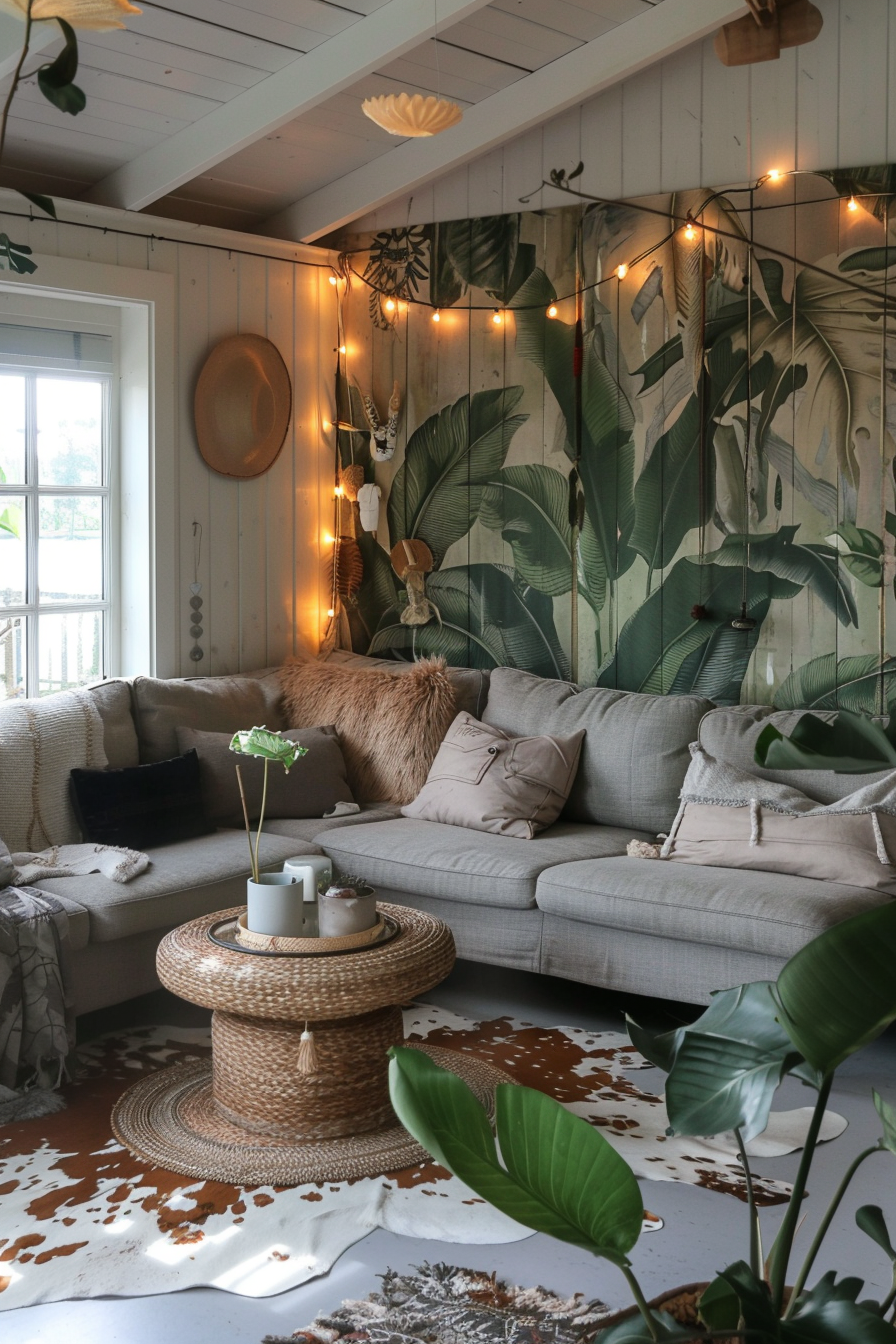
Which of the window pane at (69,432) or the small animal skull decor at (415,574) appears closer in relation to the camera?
the window pane at (69,432)

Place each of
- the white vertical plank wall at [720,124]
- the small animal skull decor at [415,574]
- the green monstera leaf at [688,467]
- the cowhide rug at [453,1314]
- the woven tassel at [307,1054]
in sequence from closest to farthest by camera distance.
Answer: the cowhide rug at [453,1314]
the woven tassel at [307,1054]
the white vertical plank wall at [720,124]
the green monstera leaf at [688,467]
the small animal skull decor at [415,574]

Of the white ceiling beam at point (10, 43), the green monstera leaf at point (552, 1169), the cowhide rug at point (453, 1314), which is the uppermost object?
the white ceiling beam at point (10, 43)

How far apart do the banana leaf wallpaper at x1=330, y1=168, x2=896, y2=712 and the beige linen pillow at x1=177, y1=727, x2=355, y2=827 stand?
768mm

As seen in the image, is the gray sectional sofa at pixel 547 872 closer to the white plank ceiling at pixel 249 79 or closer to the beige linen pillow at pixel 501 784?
the beige linen pillow at pixel 501 784

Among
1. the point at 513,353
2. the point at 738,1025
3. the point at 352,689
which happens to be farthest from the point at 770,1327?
the point at 513,353

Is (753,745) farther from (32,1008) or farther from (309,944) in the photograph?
(32,1008)

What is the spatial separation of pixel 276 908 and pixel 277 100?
2.47 m

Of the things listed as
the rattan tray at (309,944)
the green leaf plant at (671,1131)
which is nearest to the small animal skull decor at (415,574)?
the rattan tray at (309,944)

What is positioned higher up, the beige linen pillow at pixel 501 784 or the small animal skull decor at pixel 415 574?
the small animal skull decor at pixel 415 574

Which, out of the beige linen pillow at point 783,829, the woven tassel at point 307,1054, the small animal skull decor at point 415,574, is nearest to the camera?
the woven tassel at point 307,1054

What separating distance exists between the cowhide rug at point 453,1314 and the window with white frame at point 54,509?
263 centimetres

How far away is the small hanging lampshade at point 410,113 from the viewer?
3098mm

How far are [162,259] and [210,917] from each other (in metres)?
2.47

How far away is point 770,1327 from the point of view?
0.93 metres
